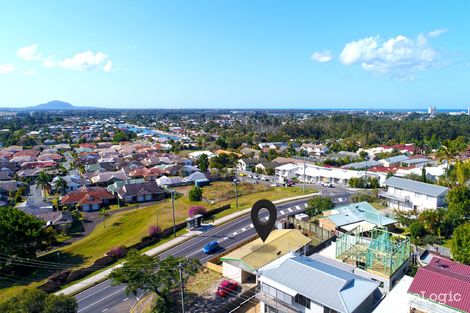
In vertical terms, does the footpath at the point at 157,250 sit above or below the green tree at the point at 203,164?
below

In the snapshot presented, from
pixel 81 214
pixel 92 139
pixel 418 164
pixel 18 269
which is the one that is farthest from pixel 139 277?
pixel 92 139

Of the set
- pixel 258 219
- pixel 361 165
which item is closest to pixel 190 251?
pixel 258 219

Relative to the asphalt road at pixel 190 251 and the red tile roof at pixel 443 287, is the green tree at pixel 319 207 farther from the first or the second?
the red tile roof at pixel 443 287

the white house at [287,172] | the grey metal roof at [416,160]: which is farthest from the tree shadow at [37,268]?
the grey metal roof at [416,160]

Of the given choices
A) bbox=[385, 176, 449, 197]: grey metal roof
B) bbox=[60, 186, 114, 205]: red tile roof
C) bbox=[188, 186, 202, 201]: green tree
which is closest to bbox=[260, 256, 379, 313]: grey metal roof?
bbox=[385, 176, 449, 197]: grey metal roof

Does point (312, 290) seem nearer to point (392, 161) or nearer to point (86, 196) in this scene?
point (86, 196)

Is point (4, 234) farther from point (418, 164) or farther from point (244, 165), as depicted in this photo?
point (418, 164)
